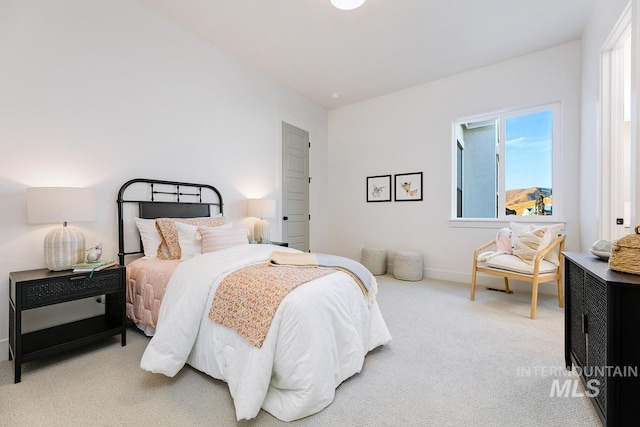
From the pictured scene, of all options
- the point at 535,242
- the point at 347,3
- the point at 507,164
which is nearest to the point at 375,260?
the point at 535,242

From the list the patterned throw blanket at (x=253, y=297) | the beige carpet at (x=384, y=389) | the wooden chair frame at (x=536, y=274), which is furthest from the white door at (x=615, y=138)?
the patterned throw blanket at (x=253, y=297)

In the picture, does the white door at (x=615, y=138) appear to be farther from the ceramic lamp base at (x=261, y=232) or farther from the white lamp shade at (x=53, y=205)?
the white lamp shade at (x=53, y=205)

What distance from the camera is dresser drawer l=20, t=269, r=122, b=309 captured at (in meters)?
1.80

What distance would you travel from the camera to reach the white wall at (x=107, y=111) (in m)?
2.08

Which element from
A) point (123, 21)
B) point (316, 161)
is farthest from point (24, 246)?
point (316, 161)

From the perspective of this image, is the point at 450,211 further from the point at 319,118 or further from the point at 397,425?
the point at 397,425

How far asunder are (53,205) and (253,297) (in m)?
1.58

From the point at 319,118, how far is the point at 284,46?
1.93 m

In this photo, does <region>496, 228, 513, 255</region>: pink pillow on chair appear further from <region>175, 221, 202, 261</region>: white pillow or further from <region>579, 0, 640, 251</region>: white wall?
<region>175, 221, 202, 261</region>: white pillow

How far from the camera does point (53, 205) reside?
1944mm

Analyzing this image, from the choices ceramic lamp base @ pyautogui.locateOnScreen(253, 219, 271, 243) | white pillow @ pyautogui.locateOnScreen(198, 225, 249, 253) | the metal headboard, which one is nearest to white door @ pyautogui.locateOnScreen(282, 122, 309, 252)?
ceramic lamp base @ pyautogui.locateOnScreen(253, 219, 271, 243)

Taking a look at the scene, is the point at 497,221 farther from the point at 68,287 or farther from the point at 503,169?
the point at 68,287

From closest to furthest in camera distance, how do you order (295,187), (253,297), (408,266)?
(253,297)
(408,266)
(295,187)

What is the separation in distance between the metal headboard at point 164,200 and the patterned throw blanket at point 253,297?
1.50 metres
